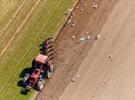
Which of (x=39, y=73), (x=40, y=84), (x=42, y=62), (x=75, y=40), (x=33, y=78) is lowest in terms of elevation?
(x=40, y=84)

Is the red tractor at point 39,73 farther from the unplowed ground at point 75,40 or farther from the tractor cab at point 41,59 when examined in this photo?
the unplowed ground at point 75,40

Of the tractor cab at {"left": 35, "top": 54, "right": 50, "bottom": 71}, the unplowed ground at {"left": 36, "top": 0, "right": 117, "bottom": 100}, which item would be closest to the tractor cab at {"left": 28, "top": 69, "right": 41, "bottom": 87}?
the tractor cab at {"left": 35, "top": 54, "right": 50, "bottom": 71}

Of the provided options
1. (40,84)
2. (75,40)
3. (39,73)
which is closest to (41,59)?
(39,73)

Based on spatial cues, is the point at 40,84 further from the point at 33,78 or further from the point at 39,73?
the point at 39,73

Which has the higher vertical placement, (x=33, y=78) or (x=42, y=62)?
(x=42, y=62)

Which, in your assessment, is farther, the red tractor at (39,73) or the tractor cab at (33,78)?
the red tractor at (39,73)

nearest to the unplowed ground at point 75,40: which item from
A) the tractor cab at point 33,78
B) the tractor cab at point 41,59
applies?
the tractor cab at point 33,78

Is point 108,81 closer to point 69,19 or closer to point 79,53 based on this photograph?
point 79,53

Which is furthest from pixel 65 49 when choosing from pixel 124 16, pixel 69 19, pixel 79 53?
pixel 124 16
